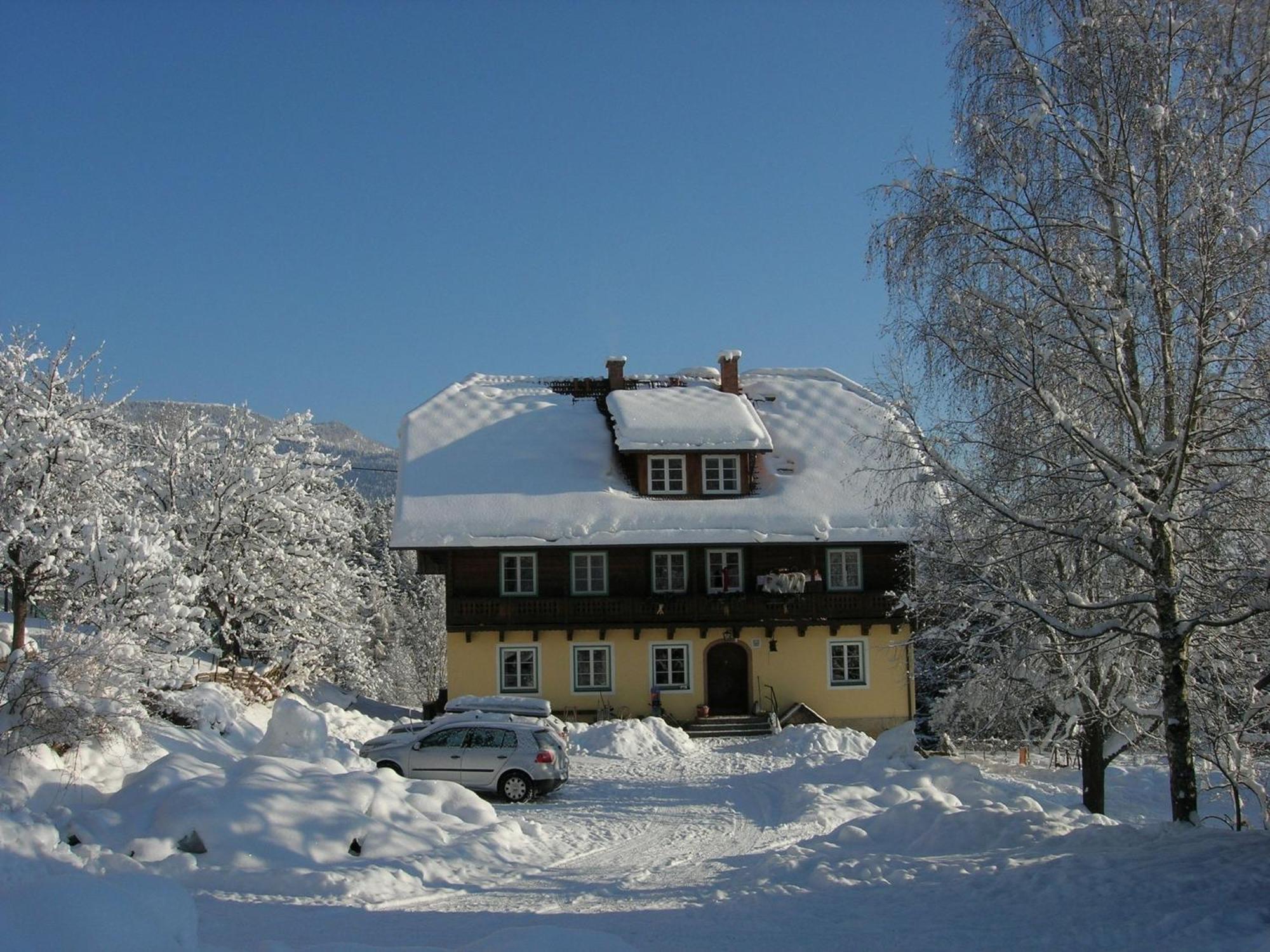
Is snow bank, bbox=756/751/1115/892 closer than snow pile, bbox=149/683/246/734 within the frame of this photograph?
Yes

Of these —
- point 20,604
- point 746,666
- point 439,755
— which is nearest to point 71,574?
point 20,604

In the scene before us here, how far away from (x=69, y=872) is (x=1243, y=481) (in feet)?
42.0

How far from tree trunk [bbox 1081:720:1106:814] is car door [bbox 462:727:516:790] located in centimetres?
956

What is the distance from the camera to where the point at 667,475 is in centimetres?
3466

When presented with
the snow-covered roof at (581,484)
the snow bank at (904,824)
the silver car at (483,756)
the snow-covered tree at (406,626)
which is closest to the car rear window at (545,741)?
the silver car at (483,756)

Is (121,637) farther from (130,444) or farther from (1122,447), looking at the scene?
(130,444)

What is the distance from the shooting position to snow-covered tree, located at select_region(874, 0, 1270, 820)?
11.1 metres

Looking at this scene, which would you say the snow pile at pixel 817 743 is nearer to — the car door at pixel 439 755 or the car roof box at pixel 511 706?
the car roof box at pixel 511 706

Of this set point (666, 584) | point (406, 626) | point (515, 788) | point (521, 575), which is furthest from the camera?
point (406, 626)

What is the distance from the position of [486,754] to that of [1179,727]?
1206cm

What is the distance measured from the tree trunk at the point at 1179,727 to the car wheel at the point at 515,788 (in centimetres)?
1125

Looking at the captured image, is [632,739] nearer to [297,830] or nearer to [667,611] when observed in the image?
[667,611]

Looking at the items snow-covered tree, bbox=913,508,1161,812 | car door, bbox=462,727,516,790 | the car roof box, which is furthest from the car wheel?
snow-covered tree, bbox=913,508,1161,812

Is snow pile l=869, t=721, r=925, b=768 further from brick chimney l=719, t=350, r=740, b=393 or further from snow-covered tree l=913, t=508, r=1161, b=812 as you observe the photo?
brick chimney l=719, t=350, r=740, b=393
